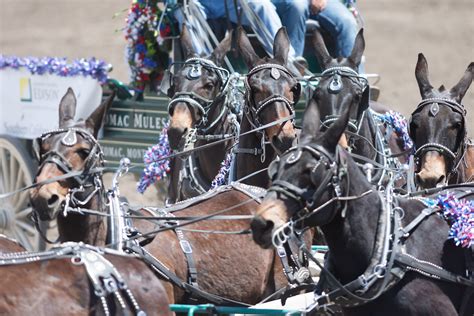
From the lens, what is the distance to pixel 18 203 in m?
10.1

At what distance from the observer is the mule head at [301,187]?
435cm

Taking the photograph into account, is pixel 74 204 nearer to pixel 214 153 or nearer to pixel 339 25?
pixel 214 153

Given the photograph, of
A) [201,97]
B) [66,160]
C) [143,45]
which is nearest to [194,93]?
[201,97]

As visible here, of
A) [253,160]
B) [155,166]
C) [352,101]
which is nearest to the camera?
[352,101]

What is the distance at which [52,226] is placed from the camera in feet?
34.8

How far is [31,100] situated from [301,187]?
6.05 metres

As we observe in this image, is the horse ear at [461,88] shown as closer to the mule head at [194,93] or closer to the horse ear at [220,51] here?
the mule head at [194,93]

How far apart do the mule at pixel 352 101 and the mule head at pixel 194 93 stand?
2.28 ft

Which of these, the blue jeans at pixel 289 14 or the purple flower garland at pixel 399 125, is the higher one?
the blue jeans at pixel 289 14

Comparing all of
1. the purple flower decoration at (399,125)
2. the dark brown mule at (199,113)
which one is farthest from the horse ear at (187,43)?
the purple flower decoration at (399,125)

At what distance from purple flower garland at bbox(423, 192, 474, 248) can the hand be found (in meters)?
3.86

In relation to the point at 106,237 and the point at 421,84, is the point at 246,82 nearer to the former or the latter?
the point at 421,84

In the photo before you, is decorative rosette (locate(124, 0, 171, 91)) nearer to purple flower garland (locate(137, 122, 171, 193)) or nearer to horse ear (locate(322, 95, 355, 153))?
purple flower garland (locate(137, 122, 171, 193))

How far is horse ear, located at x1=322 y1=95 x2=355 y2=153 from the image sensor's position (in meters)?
4.48
